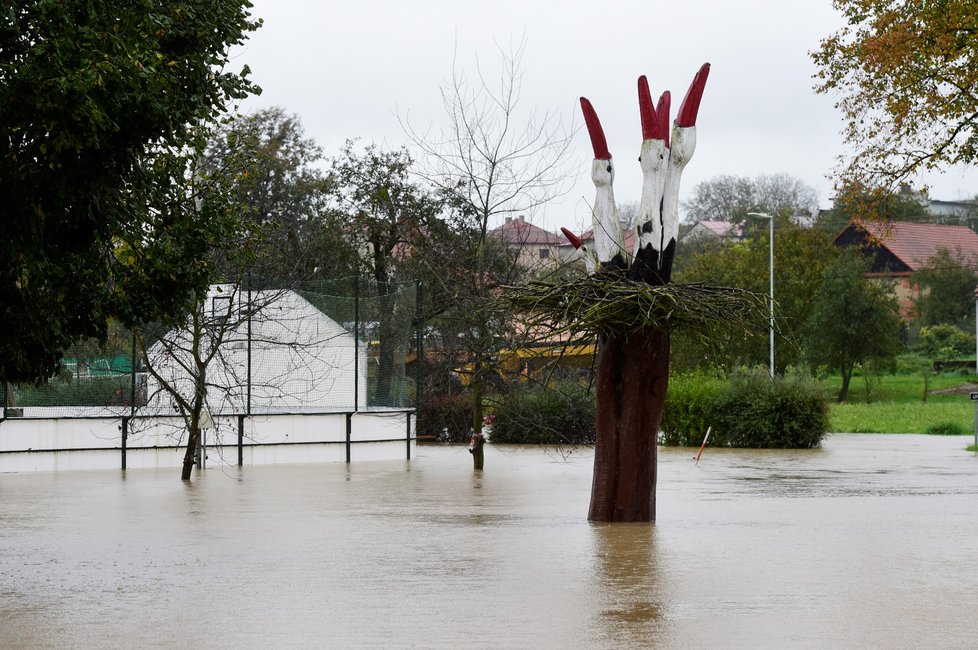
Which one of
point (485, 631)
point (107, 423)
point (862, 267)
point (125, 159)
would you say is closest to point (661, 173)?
point (125, 159)

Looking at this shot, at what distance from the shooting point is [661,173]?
14.6 meters

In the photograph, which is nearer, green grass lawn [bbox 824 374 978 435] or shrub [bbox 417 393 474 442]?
shrub [bbox 417 393 474 442]

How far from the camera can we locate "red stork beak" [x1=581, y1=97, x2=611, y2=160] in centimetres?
1468

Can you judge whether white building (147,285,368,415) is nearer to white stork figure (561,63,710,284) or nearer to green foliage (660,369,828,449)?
green foliage (660,369,828,449)

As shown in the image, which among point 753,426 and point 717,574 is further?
point 753,426

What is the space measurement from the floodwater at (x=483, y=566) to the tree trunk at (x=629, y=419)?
41cm

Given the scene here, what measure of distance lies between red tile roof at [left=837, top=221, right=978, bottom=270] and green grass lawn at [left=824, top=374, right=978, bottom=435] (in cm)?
1857

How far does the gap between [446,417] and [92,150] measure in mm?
27196

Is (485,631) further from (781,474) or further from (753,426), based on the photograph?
(753,426)

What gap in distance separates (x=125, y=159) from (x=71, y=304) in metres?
1.46

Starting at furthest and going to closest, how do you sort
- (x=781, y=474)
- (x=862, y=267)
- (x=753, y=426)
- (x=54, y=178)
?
(x=862, y=267), (x=753, y=426), (x=781, y=474), (x=54, y=178)

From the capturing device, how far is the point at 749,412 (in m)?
32.2

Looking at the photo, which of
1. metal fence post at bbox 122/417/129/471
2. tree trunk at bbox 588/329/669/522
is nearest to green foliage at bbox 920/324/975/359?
metal fence post at bbox 122/417/129/471

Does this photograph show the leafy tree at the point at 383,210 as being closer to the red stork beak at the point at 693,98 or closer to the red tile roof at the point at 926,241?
the red stork beak at the point at 693,98
